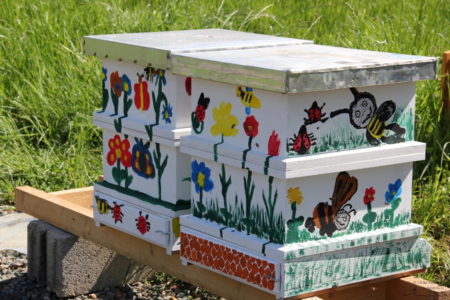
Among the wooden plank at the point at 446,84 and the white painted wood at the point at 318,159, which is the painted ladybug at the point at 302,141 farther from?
the wooden plank at the point at 446,84

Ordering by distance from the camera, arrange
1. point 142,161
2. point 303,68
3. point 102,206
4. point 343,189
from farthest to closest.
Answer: point 102,206 < point 142,161 < point 343,189 < point 303,68

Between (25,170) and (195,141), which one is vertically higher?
(195,141)

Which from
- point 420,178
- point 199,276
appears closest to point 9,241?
point 199,276

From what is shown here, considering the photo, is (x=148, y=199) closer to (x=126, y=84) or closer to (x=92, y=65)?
(x=126, y=84)

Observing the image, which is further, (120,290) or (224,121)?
(120,290)

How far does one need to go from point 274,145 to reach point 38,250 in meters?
1.82

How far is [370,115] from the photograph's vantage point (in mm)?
2076

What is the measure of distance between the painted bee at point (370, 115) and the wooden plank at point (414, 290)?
0.56 meters

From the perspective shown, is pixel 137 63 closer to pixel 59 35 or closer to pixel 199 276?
pixel 199 276

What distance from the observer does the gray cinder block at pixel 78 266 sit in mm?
3219

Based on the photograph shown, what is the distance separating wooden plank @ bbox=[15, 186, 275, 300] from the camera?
7.59 feet

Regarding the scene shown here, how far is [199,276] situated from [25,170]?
2.38 metres

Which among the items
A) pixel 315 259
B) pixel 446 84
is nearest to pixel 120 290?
pixel 315 259

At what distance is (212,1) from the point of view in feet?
20.9
